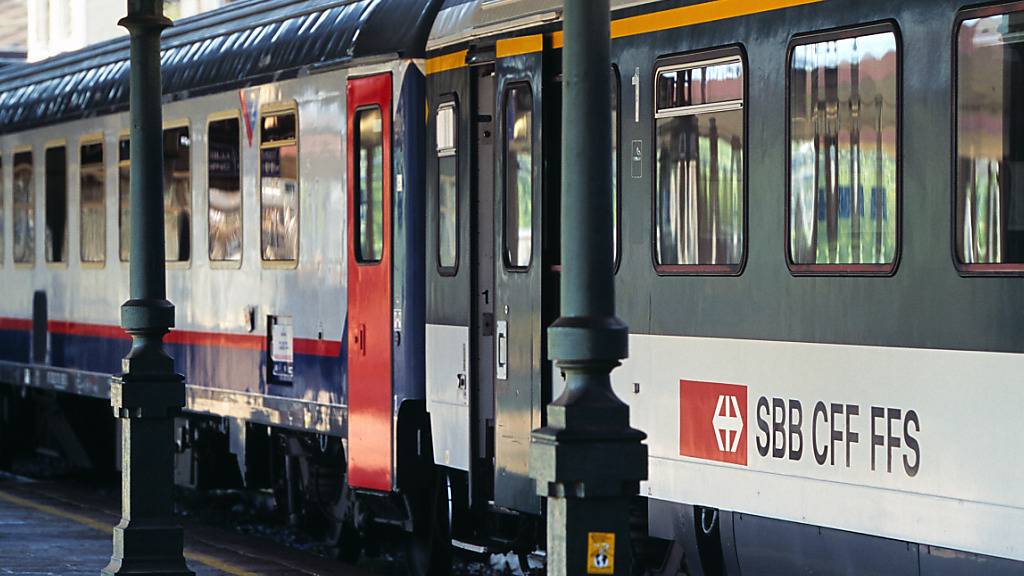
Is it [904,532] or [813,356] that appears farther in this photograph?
[813,356]

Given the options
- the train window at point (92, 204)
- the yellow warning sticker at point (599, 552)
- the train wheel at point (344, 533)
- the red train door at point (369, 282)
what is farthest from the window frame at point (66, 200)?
the yellow warning sticker at point (599, 552)

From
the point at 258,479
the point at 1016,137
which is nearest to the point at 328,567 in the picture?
the point at 258,479

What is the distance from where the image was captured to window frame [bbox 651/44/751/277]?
8.70 meters

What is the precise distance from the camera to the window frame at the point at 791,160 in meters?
7.75

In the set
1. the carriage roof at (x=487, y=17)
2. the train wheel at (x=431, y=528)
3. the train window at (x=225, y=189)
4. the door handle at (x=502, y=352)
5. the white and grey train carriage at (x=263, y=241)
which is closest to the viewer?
the carriage roof at (x=487, y=17)

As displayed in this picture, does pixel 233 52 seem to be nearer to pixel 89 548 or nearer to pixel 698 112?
pixel 89 548

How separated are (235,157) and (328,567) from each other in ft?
10.5

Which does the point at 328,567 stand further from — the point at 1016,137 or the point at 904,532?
the point at 1016,137

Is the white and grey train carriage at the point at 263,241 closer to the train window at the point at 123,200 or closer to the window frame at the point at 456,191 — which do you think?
the train window at the point at 123,200

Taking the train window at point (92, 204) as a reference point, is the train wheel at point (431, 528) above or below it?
below

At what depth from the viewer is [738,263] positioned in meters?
8.75

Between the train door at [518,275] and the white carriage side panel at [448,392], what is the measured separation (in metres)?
0.48

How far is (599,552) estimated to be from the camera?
21.2 ft

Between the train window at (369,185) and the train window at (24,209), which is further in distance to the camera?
the train window at (24,209)
